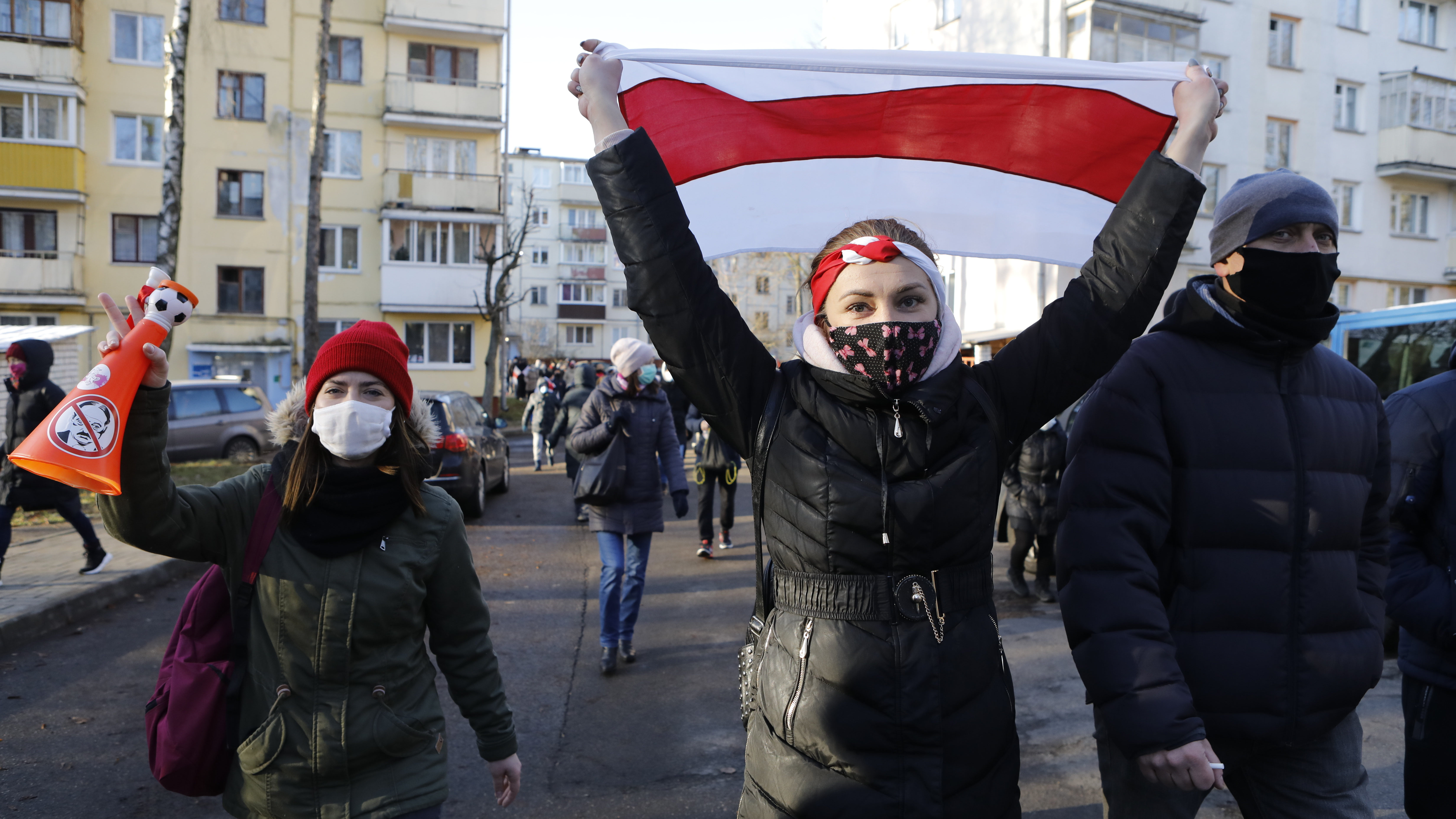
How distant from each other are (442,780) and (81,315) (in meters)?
36.4

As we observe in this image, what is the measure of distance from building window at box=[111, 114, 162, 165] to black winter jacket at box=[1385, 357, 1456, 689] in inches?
1477

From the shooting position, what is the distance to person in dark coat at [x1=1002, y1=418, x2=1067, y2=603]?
327 inches

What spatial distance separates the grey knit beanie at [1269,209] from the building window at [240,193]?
36181 mm

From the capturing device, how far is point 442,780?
266cm

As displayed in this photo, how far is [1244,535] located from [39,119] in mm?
39059

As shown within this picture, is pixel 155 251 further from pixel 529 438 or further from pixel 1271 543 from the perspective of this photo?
pixel 1271 543

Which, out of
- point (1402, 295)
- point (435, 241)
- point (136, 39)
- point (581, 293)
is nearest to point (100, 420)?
point (435, 241)

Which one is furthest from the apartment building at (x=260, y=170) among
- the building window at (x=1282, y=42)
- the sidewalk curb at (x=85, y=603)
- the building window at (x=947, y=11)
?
the building window at (x=1282, y=42)

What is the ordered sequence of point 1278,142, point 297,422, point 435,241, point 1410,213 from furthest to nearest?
1. point 435,241
2. point 1410,213
3. point 1278,142
4. point 297,422

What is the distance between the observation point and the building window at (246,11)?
111 feet

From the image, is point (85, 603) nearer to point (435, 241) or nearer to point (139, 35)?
point (435, 241)

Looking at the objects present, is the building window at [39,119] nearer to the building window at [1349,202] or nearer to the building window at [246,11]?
the building window at [246,11]

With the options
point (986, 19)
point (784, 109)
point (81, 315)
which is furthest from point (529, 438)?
point (784, 109)

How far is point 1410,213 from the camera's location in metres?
34.0
